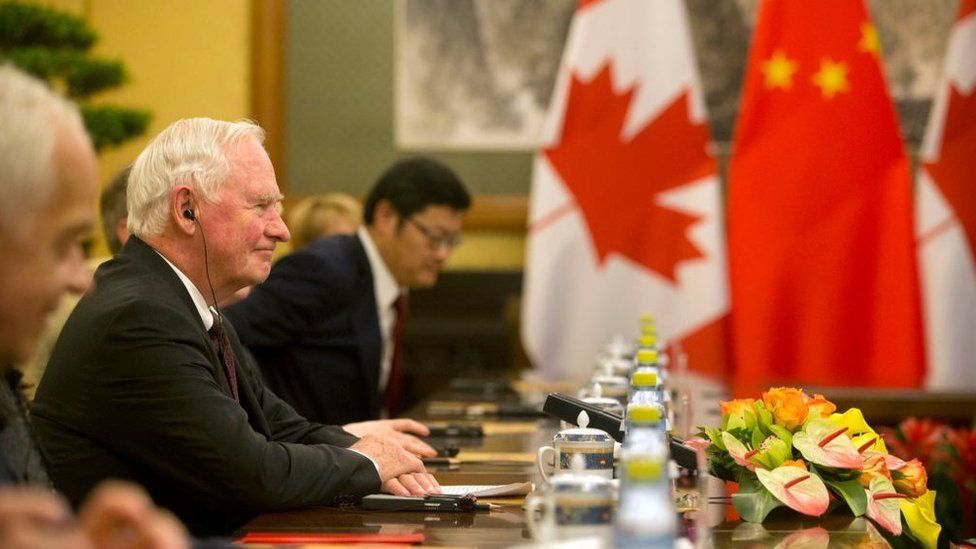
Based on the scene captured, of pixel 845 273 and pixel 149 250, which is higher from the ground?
pixel 149 250

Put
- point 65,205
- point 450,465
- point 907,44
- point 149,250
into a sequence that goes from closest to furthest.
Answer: point 65,205 → point 149,250 → point 450,465 → point 907,44

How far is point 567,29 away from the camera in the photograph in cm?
676

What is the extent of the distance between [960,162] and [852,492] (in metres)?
4.27

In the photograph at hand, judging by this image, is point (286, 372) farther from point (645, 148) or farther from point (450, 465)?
point (645, 148)

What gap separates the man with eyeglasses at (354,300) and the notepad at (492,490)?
68.2 inches

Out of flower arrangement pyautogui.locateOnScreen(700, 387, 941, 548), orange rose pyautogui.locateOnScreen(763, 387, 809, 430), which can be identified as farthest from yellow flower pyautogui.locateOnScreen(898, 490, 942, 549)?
orange rose pyautogui.locateOnScreen(763, 387, 809, 430)

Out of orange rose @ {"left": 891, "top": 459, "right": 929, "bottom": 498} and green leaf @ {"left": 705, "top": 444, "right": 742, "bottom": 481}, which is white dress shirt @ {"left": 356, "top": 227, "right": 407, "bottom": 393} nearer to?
green leaf @ {"left": 705, "top": 444, "right": 742, "bottom": 481}

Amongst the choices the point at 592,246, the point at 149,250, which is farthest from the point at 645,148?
the point at 149,250

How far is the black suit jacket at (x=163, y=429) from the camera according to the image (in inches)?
84.6

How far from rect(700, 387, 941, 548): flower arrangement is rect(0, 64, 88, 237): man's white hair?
1.18m

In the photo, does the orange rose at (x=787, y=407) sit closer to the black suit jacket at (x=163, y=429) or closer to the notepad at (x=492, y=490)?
the notepad at (x=492, y=490)

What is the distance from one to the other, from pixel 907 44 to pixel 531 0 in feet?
6.14

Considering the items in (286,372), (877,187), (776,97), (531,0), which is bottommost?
(286,372)

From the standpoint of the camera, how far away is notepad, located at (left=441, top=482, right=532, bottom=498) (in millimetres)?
2279
